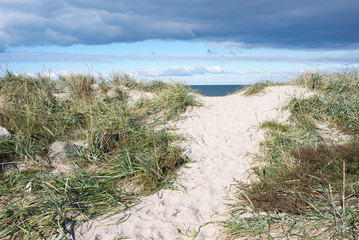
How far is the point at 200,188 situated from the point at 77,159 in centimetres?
239

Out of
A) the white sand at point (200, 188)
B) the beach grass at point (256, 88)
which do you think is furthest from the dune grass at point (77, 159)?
the beach grass at point (256, 88)

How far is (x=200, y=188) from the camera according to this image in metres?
3.99

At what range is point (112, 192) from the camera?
147 inches

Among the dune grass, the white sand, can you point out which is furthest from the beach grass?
the dune grass

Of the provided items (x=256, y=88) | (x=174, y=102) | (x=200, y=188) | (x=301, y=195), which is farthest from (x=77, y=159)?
(x=256, y=88)

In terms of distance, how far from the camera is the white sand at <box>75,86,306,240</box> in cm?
305

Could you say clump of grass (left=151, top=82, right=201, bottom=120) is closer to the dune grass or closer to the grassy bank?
the dune grass

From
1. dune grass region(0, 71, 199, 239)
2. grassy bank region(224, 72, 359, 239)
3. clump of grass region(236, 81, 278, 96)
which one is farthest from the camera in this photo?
clump of grass region(236, 81, 278, 96)

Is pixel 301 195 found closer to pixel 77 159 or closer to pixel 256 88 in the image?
pixel 77 159

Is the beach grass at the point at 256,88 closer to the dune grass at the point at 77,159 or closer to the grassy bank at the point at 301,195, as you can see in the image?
the dune grass at the point at 77,159

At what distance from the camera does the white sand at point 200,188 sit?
305 centimetres

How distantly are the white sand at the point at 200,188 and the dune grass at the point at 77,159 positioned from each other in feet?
0.89

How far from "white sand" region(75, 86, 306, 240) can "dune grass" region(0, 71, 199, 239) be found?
0.27m

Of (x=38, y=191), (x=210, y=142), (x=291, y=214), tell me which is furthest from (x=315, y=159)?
(x=38, y=191)
